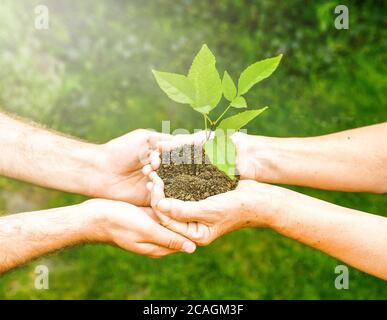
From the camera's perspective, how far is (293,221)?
6.95 feet

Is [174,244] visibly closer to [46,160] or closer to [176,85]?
[176,85]

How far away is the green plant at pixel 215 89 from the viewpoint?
1.81 m

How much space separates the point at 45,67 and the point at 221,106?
3.66 ft

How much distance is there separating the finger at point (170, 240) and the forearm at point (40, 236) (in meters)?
0.22

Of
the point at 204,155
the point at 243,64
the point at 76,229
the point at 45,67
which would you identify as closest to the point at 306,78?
the point at 243,64

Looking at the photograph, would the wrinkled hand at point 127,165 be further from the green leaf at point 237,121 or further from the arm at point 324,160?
the green leaf at point 237,121

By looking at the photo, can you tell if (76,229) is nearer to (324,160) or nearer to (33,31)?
(324,160)

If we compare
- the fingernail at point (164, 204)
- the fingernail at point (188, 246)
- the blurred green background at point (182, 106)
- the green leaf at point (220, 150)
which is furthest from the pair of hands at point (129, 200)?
the blurred green background at point (182, 106)

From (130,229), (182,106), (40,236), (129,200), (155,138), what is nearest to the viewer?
(130,229)

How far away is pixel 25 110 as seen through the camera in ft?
11.6

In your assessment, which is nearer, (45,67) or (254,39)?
(45,67)

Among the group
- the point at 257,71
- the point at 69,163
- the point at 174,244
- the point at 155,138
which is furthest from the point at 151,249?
the point at 257,71

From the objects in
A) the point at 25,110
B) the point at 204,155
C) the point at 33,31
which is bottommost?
the point at 204,155

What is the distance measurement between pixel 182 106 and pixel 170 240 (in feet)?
5.45
